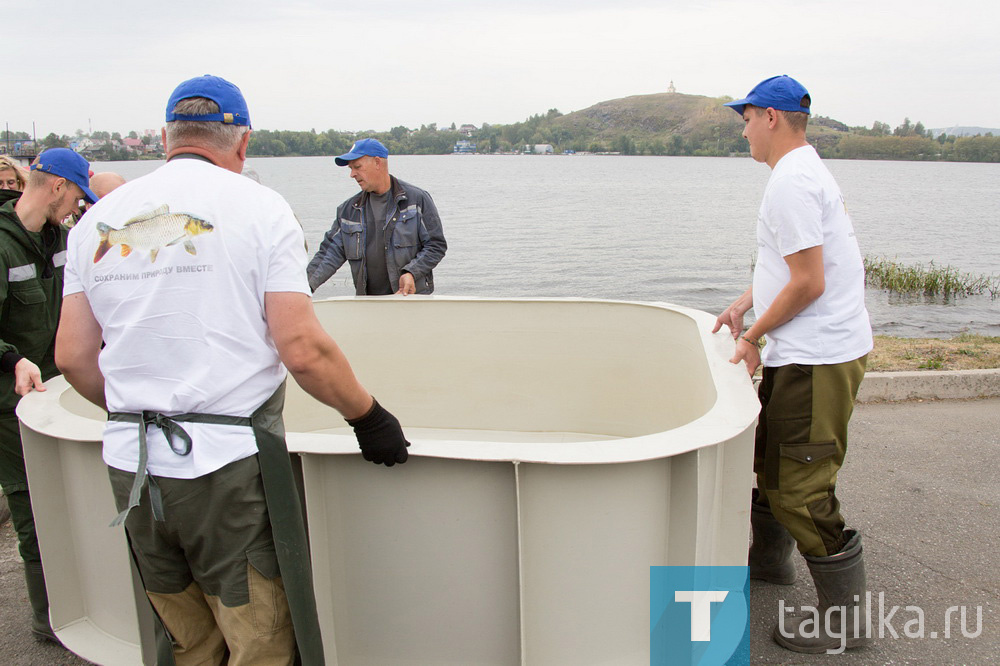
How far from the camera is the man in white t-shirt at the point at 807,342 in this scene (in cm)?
274

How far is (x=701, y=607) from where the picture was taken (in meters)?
2.54

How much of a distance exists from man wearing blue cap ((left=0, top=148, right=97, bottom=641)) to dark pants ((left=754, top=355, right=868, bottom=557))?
281 cm

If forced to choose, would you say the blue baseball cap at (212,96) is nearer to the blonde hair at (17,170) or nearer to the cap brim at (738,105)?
the cap brim at (738,105)

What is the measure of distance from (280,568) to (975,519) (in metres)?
3.66

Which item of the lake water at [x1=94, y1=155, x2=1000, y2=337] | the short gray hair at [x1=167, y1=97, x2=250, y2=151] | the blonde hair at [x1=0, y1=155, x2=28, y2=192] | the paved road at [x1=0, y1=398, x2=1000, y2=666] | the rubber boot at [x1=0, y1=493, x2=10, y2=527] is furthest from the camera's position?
the lake water at [x1=94, y1=155, x2=1000, y2=337]

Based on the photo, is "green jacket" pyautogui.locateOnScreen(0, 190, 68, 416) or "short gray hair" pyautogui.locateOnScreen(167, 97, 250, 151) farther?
"green jacket" pyautogui.locateOnScreen(0, 190, 68, 416)

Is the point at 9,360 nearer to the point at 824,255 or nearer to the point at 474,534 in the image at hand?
the point at 474,534

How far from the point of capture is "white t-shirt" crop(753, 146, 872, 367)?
271 centimetres

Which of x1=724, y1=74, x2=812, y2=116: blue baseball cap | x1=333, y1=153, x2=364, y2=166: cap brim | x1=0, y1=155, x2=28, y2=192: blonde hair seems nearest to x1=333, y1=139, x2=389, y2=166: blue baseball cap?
x1=333, y1=153, x2=364, y2=166: cap brim

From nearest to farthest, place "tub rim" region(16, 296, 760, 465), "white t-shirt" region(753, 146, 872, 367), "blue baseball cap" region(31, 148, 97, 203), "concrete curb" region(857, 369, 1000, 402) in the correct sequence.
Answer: "tub rim" region(16, 296, 760, 465)
"white t-shirt" region(753, 146, 872, 367)
"blue baseball cap" region(31, 148, 97, 203)
"concrete curb" region(857, 369, 1000, 402)

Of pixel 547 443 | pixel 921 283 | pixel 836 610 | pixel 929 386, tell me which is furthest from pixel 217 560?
pixel 921 283

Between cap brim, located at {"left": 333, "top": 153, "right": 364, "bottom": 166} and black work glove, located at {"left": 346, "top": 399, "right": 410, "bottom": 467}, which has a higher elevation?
cap brim, located at {"left": 333, "top": 153, "right": 364, "bottom": 166}

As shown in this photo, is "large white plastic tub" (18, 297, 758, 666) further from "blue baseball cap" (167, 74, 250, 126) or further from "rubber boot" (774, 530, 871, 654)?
"blue baseball cap" (167, 74, 250, 126)

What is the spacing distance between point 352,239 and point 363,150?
59cm
